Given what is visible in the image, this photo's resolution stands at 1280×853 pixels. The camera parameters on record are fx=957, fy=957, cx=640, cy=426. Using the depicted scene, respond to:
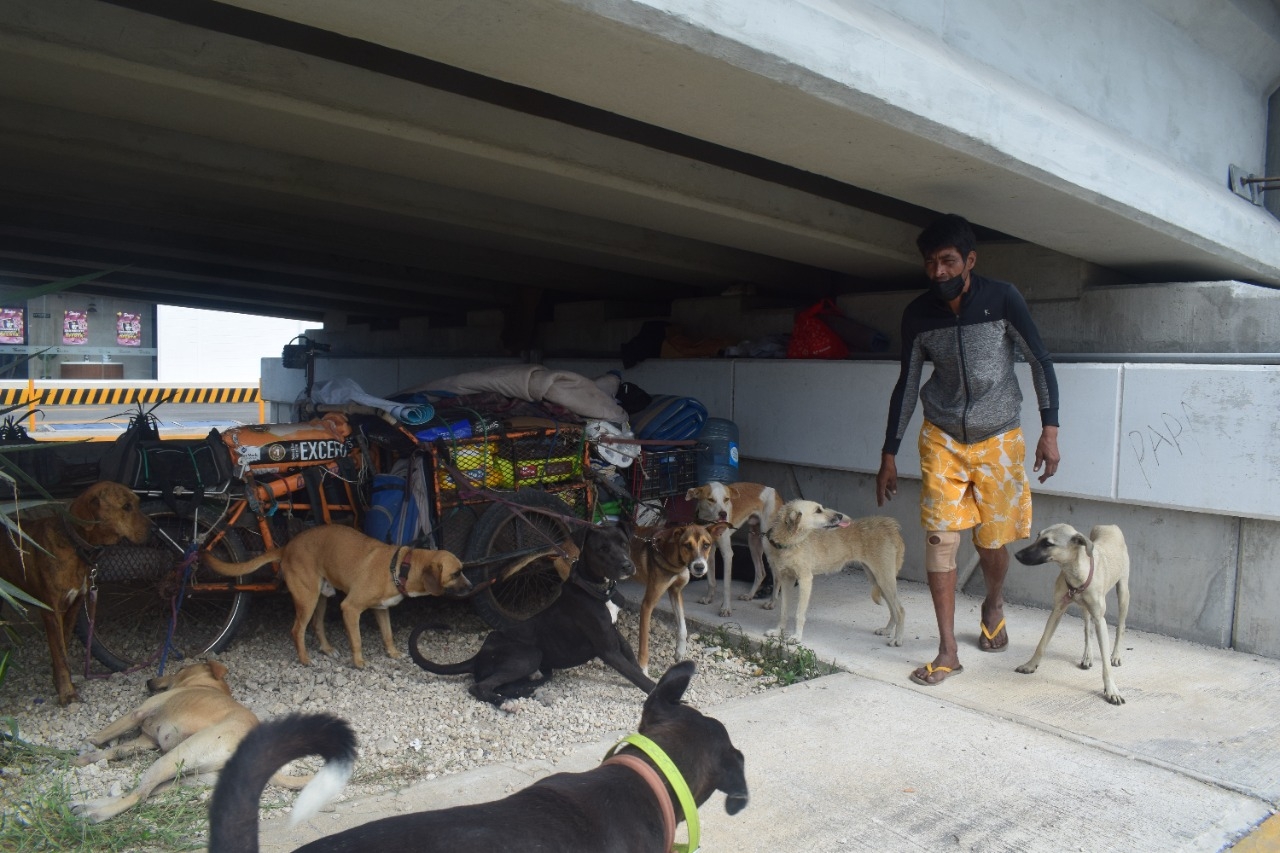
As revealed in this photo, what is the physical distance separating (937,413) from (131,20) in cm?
398

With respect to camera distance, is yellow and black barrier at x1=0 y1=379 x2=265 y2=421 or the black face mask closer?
the black face mask

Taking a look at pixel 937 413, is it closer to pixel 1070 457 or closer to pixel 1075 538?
pixel 1075 538

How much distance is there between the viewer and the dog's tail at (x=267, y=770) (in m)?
1.76

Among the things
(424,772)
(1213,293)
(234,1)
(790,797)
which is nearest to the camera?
(234,1)

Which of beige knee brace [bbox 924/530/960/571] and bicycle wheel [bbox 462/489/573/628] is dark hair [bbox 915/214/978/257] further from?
bicycle wheel [bbox 462/489/573/628]

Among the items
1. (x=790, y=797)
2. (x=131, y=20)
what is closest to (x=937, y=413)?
(x=790, y=797)

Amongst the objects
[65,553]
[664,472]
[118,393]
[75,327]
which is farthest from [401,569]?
[75,327]

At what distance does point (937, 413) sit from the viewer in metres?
4.77

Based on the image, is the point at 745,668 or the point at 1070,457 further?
the point at 1070,457

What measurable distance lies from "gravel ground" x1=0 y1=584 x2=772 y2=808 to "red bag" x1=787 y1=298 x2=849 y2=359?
270 cm

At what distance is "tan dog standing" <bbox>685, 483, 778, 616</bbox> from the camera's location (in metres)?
5.90

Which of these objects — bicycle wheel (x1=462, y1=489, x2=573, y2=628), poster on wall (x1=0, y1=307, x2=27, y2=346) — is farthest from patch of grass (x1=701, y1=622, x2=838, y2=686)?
poster on wall (x1=0, y1=307, x2=27, y2=346)

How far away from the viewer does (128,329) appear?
928 inches

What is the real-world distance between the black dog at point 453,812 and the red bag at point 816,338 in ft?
17.6
